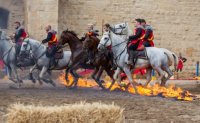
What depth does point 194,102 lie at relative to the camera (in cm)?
1437

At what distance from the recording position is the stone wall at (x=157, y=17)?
2433 cm

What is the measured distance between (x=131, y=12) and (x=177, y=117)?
1377 centimetres

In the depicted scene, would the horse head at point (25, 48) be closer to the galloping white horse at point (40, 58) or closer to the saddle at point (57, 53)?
the galloping white horse at point (40, 58)

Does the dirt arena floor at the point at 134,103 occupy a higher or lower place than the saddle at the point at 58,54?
lower

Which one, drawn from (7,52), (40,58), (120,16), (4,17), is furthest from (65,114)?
(4,17)

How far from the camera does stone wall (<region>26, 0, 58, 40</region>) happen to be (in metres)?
23.4

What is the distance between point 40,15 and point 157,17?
17.3 ft

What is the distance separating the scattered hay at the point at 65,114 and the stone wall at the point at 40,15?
1552 cm

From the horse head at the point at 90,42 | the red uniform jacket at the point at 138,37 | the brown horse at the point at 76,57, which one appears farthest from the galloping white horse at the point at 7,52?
the red uniform jacket at the point at 138,37

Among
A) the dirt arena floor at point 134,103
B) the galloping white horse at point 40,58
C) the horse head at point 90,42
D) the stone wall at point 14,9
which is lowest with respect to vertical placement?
the dirt arena floor at point 134,103

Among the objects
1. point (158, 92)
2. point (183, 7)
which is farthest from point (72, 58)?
point (183, 7)

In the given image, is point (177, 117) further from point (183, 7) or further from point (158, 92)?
point (183, 7)

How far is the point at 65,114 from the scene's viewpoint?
791cm

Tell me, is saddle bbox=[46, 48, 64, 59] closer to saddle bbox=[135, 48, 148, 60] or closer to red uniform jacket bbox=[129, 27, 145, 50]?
red uniform jacket bbox=[129, 27, 145, 50]
